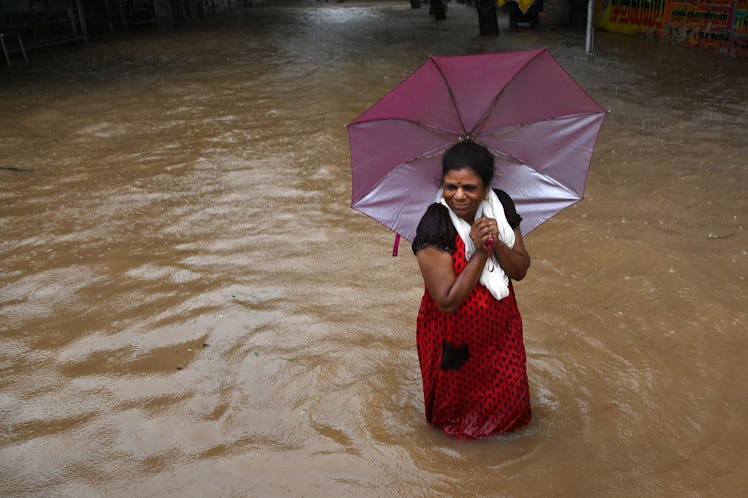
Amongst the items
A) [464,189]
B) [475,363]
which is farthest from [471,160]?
[475,363]

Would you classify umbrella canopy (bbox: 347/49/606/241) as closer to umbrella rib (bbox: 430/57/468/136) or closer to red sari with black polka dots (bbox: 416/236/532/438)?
umbrella rib (bbox: 430/57/468/136)

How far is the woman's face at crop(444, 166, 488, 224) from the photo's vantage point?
2355 millimetres

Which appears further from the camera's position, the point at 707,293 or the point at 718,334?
the point at 707,293

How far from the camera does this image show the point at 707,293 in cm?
399

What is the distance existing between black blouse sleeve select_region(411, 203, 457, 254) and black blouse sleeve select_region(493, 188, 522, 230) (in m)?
0.23

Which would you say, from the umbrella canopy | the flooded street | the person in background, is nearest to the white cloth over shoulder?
the person in background

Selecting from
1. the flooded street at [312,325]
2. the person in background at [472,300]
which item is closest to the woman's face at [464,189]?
the person in background at [472,300]

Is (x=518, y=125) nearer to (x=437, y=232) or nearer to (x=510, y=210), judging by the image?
(x=510, y=210)

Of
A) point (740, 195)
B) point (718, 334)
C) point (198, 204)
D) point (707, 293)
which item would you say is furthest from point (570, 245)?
point (198, 204)

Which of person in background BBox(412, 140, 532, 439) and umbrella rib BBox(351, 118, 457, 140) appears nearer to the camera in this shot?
person in background BBox(412, 140, 532, 439)

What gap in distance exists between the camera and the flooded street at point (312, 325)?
2760 millimetres

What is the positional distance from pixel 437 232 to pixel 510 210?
0.32 meters

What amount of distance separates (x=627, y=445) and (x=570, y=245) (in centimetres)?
222

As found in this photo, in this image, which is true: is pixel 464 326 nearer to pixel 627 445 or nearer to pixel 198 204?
pixel 627 445
